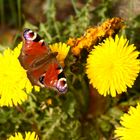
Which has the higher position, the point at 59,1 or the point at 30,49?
the point at 59,1

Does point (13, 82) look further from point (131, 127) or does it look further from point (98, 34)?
point (131, 127)

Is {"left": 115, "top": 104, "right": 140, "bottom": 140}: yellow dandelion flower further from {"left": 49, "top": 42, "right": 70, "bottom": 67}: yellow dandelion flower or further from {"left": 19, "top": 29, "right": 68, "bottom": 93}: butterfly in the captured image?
{"left": 49, "top": 42, "right": 70, "bottom": 67}: yellow dandelion flower

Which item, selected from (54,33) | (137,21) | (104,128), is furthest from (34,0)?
(104,128)

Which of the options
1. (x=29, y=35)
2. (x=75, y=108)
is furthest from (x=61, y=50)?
(x=75, y=108)

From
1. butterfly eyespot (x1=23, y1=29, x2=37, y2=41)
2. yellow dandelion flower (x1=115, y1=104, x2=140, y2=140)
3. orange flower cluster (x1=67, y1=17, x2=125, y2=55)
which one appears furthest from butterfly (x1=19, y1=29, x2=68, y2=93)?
yellow dandelion flower (x1=115, y1=104, x2=140, y2=140)

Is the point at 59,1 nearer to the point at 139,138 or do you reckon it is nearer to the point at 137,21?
the point at 137,21

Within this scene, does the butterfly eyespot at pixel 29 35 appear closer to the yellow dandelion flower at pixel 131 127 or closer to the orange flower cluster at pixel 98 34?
the orange flower cluster at pixel 98 34

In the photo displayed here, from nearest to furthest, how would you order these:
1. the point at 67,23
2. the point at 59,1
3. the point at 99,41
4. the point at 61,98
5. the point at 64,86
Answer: the point at 64,86 < the point at 99,41 < the point at 61,98 < the point at 67,23 < the point at 59,1
